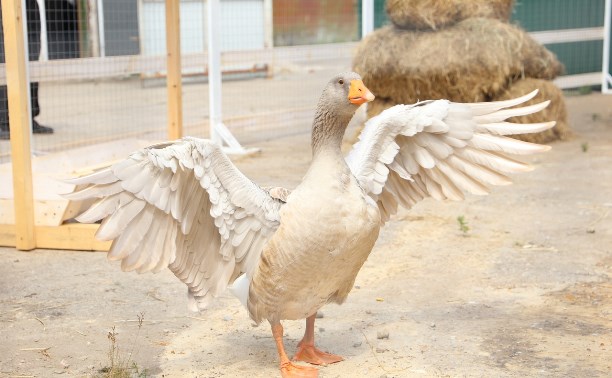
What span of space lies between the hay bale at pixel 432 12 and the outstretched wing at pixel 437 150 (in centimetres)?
563

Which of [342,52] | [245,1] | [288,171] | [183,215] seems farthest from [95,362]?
[245,1]

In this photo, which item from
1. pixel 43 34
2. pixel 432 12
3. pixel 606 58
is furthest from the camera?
pixel 606 58

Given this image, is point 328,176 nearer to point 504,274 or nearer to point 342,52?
point 504,274

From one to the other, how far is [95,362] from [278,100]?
29.4 feet

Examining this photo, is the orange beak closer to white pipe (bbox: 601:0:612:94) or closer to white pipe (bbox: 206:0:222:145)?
white pipe (bbox: 206:0:222:145)

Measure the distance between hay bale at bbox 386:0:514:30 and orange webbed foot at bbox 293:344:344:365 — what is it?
632 centimetres

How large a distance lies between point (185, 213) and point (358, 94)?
91cm

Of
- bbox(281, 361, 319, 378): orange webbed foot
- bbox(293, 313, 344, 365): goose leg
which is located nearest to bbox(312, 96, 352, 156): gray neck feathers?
bbox(293, 313, 344, 365): goose leg

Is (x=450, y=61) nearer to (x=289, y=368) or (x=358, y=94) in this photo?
(x=358, y=94)

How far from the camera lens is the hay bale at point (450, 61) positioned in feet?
30.9

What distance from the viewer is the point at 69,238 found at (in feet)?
19.3

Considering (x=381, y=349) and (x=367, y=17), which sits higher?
(x=367, y=17)

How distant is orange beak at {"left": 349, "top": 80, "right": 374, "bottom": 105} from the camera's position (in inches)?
138

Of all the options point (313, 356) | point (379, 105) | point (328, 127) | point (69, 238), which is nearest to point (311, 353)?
point (313, 356)
